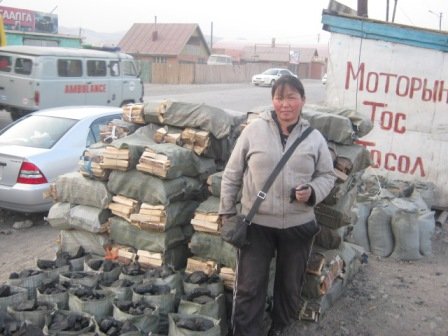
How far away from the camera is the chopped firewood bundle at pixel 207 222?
14.7ft

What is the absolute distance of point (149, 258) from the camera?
4695 millimetres

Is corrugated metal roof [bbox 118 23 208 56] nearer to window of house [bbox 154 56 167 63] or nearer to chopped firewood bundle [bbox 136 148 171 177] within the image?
window of house [bbox 154 56 167 63]

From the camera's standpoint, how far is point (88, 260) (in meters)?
4.74

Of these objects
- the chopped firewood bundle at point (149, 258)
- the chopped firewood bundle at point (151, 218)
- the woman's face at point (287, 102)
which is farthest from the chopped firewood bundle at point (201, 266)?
the woman's face at point (287, 102)

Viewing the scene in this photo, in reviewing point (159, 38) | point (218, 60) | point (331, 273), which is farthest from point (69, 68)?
point (159, 38)

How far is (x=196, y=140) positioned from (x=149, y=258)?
1.15 metres

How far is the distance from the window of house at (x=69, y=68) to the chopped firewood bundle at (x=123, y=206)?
34.7 feet

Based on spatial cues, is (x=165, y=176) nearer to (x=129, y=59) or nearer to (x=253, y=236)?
(x=253, y=236)

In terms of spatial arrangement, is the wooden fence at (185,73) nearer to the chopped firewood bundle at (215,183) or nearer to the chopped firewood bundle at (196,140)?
the chopped firewood bundle at (196,140)

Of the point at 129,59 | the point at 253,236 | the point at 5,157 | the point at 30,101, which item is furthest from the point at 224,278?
the point at 129,59

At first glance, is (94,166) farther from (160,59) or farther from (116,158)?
(160,59)

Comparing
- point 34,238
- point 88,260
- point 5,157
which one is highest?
point 5,157

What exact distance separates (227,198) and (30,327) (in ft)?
4.97

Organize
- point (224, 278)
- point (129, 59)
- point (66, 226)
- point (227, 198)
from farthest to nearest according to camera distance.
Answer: point (129, 59), point (66, 226), point (224, 278), point (227, 198)
